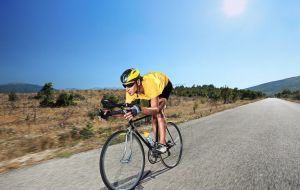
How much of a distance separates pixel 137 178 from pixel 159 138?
1179 millimetres

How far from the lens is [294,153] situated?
6770 mm

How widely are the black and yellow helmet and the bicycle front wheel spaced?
2.79 ft

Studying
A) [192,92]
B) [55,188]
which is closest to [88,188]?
[55,188]

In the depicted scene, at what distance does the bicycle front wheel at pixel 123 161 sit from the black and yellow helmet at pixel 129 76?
0.85 meters

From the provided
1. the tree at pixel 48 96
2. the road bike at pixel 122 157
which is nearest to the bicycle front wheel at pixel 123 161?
the road bike at pixel 122 157

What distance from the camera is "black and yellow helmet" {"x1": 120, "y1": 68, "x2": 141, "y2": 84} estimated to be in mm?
4750

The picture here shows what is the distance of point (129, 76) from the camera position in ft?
15.6

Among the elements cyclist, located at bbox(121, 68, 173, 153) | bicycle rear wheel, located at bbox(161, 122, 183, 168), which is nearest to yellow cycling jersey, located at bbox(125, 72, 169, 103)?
cyclist, located at bbox(121, 68, 173, 153)

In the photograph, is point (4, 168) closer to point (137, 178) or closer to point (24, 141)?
point (24, 141)

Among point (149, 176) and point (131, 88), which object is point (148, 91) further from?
point (149, 176)

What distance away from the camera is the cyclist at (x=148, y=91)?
4.76 metres

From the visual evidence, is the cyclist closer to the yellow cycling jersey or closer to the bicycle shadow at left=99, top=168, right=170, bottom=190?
the yellow cycling jersey

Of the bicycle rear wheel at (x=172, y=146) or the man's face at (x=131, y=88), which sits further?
the bicycle rear wheel at (x=172, y=146)

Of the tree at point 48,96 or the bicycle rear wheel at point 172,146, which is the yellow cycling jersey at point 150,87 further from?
the tree at point 48,96
